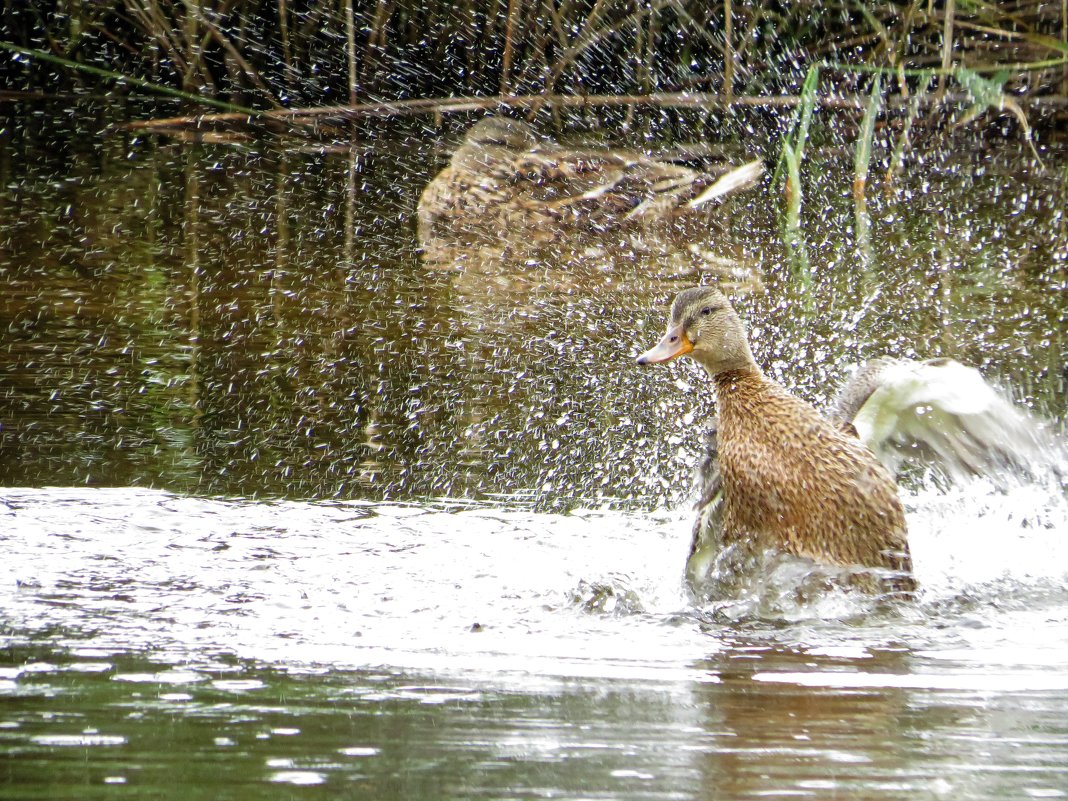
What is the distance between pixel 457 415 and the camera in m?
4.98

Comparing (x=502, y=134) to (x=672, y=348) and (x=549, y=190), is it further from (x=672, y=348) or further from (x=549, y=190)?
(x=672, y=348)

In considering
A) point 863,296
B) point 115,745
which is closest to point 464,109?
point 863,296

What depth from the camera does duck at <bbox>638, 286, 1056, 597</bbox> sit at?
3.79 m

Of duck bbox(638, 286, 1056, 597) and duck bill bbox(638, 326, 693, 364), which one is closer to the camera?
duck bbox(638, 286, 1056, 597)

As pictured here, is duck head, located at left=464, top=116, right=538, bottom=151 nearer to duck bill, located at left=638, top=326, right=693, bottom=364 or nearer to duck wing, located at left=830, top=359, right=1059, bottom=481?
duck bill, located at left=638, top=326, right=693, bottom=364

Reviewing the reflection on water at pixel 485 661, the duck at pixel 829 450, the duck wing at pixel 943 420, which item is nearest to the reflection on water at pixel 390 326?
the reflection on water at pixel 485 661

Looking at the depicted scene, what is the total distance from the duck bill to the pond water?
0.47 meters

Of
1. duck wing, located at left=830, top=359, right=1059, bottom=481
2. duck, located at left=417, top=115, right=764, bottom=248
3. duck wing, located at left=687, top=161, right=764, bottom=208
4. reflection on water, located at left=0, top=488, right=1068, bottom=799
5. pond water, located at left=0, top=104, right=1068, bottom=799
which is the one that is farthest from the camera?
duck wing, located at left=687, top=161, right=764, bottom=208

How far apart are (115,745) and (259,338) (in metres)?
3.80

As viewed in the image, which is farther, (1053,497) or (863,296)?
(863,296)

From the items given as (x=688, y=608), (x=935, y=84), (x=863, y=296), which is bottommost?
(x=688, y=608)

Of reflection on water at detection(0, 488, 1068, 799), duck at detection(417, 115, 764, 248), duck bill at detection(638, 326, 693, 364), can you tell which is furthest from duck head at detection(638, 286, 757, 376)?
duck at detection(417, 115, 764, 248)

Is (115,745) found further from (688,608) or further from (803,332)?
(803,332)

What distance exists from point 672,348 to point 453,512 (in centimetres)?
73
